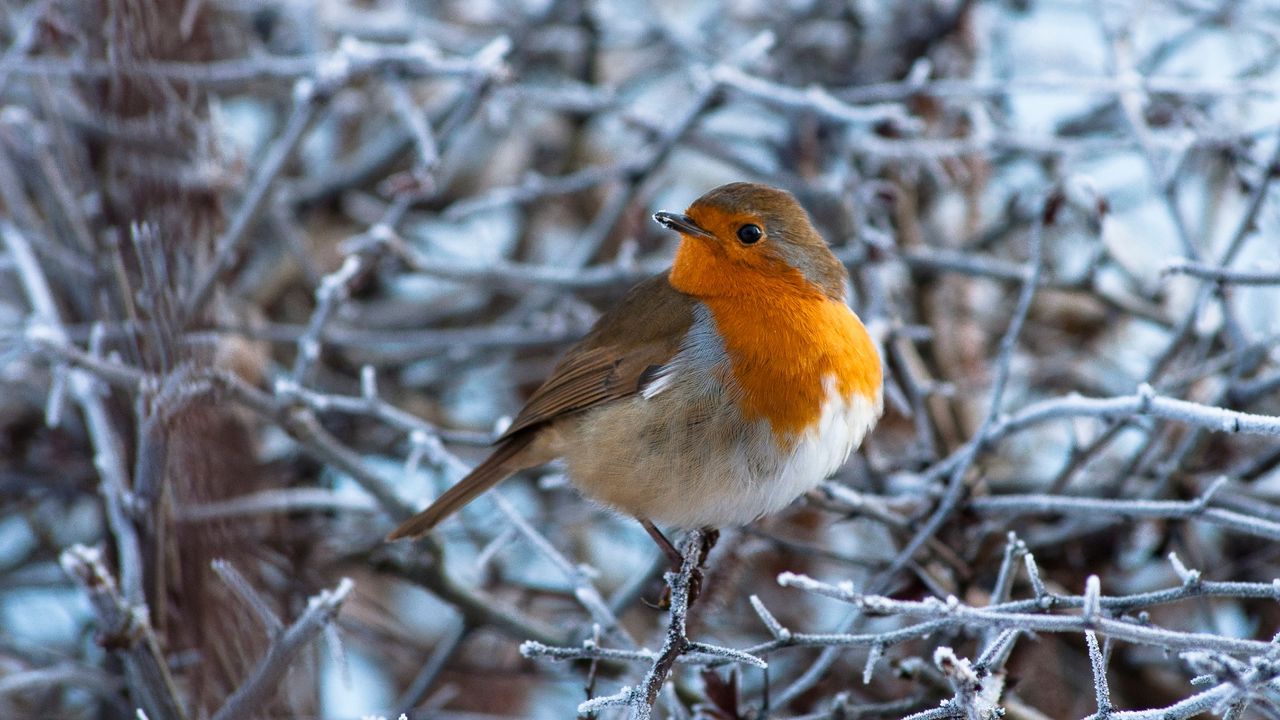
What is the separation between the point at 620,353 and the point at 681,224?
0.38 metres

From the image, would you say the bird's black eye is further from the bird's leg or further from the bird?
the bird's leg

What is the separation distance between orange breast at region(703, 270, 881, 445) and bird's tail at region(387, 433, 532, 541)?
68 cm

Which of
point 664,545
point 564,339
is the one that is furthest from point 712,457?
point 564,339

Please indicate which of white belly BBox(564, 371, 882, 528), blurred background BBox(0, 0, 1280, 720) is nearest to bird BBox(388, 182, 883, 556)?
white belly BBox(564, 371, 882, 528)

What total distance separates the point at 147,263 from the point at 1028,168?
3.69m

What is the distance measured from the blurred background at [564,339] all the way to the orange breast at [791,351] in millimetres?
271

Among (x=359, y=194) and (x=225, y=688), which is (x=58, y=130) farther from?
(x=225, y=688)

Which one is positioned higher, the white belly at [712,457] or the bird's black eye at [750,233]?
the bird's black eye at [750,233]

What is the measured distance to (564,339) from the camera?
12.9 feet

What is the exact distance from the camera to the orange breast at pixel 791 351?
2943 millimetres

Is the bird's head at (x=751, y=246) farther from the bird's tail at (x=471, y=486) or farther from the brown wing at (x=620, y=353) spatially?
the bird's tail at (x=471, y=486)

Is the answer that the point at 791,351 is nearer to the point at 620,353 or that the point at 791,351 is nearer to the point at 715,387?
the point at 715,387

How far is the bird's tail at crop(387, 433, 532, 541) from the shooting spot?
3072mm

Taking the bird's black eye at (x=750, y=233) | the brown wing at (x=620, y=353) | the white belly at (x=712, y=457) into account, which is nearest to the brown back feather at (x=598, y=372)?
the brown wing at (x=620, y=353)
